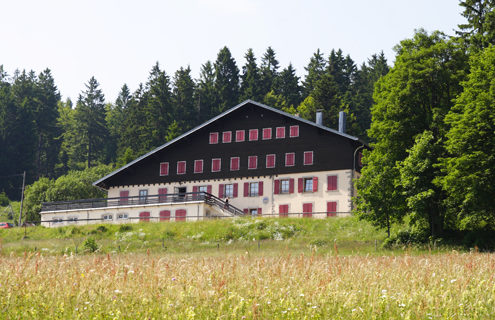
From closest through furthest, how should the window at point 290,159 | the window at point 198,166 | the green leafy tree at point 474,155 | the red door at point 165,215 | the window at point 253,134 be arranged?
the green leafy tree at point 474,155 < the red door at point 165,215 < the window at point 290,159 < the window at point 253,134 < the window at point 198,166

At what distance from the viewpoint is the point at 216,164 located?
59219 mm

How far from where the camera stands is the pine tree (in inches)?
3915

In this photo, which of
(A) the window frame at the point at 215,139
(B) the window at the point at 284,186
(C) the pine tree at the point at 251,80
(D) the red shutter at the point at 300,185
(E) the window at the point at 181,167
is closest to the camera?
(D) the red shutter at the point at 300,185

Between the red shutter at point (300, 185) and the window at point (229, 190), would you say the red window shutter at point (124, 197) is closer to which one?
the window at point (229, 190)

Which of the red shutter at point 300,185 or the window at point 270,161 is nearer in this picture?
the red shutter at point 300,185

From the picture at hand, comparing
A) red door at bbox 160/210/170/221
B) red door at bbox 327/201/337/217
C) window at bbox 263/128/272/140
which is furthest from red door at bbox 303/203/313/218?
red door at bbox 160/210/170/221

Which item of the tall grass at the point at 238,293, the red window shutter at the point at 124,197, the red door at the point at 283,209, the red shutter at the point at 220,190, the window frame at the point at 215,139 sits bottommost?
the tall grass at the point at 238,293

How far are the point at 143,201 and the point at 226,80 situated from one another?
51904mm

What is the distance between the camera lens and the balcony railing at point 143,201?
5444cm

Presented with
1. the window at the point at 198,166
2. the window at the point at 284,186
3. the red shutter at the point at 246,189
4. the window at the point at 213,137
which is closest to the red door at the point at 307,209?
the window at the point at 284,186

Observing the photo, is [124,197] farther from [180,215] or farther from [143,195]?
[180,215]

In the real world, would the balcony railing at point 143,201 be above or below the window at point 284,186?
below

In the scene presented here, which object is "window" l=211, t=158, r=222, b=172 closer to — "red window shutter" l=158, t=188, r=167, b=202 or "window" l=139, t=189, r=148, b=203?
"red window shutter" l=158, t=188, r=167, b=202

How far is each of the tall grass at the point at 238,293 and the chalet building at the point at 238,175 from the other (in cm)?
4055
